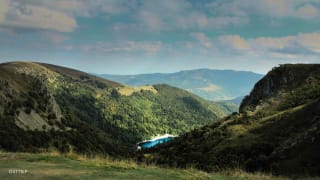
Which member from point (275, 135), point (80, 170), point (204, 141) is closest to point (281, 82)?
point (204, 141)

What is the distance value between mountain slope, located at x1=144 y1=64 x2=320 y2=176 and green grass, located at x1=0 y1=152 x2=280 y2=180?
8845 mm

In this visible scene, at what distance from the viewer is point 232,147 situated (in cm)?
7719

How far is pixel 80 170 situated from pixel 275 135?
184 feet

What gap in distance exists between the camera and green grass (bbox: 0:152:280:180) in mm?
17341

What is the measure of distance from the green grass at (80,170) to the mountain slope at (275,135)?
885 cm

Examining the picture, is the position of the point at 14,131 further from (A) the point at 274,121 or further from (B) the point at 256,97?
(B) the point at 256,97

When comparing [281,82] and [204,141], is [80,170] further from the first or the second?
[281,82]

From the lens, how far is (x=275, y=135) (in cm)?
6944

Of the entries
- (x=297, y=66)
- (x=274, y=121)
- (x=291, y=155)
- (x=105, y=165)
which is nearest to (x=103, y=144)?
(x=297, y=66)

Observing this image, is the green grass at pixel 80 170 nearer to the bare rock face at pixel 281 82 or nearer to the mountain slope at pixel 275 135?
the mountain slope at pixel 275 135

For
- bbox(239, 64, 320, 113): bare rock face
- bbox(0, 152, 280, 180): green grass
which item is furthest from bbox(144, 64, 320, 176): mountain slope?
bbox(0, 152, 280, 180): green grass

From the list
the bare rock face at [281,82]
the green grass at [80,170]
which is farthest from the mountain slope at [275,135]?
the green grass at [80,170]

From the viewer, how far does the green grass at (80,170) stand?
17341 mm

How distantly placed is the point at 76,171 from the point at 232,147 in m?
61.9
